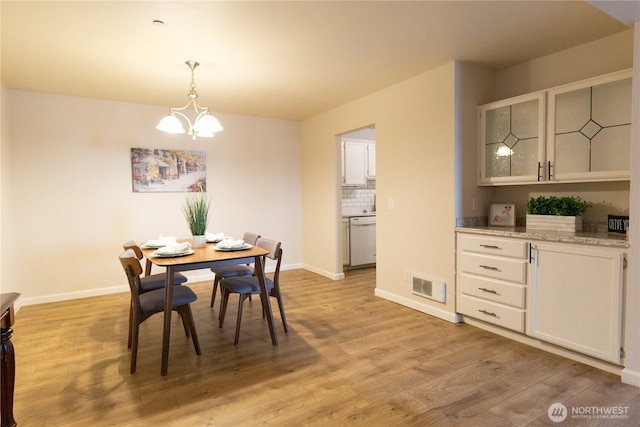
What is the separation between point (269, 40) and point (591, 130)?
2523mm

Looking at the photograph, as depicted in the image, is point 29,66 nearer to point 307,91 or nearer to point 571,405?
point 307,91

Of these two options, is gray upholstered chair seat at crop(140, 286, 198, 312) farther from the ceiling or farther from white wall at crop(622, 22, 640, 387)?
white wall at crop(622, 22, 640, 387)

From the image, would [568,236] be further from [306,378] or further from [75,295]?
[75,295]

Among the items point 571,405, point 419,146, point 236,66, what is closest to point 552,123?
point 419,146

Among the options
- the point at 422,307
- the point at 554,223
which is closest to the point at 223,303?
the point at 422,307

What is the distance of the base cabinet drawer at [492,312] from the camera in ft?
9.00

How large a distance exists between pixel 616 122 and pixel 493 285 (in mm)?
1477

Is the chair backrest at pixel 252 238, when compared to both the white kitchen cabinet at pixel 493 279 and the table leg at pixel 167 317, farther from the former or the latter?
the white kitchen cabinet at pixel 493 279

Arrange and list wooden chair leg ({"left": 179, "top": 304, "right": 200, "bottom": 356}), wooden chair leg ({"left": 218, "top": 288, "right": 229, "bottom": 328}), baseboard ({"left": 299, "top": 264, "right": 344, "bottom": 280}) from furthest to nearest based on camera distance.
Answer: baseboard ({"left": 299, "top": 264, "right": 344, "bottom": 280}) < wooden chair leg ({"left": 218, "top": 288, "right": 229, "bottom": 328}) < wooden chair leg ({"left": 179, "top": 304, "right": 200, "bottom": 356})

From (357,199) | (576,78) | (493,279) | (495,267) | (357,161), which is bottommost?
(493,279)

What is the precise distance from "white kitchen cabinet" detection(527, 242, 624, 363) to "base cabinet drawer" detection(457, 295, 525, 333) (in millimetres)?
82

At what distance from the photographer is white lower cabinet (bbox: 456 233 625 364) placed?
2.25 m

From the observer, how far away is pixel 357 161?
5695mm

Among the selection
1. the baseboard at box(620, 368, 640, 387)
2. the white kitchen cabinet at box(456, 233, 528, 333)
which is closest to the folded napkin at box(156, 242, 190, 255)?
the white kitchen cabinet at box(456, 233, 528, 333)
